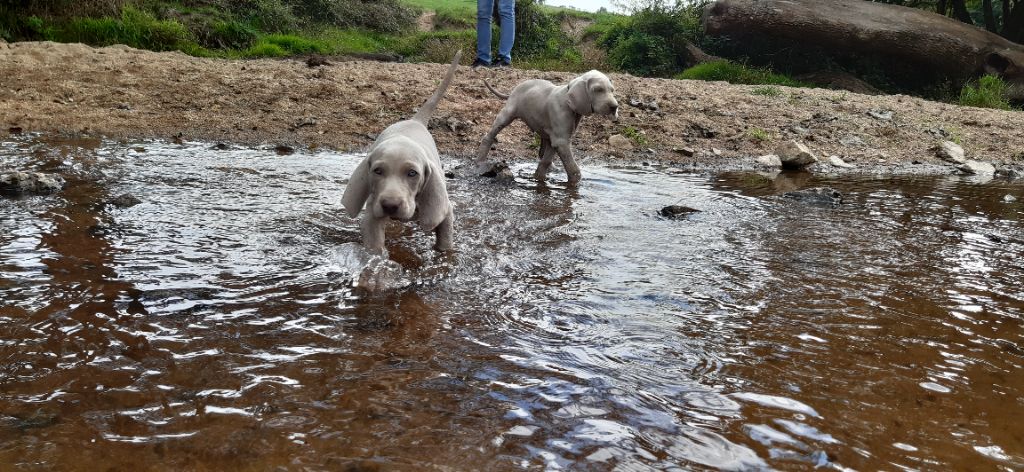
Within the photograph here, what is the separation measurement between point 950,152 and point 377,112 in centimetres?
794

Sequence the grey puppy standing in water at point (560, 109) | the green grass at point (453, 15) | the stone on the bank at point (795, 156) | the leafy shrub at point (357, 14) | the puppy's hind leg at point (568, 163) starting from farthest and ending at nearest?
1. the green grass at point (453, 15)
2. the leafy shrub at point (357, 14)
3. the stone on the bank at point (795, 156)
4. the puppy's hind leg at point (568, 163)
5. the grey puppy standing in water at point (560, 109)

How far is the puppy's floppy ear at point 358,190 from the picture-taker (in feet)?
15.7

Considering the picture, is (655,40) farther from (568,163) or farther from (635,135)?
(568,163)

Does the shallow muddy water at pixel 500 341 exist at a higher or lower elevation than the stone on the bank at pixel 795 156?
lower

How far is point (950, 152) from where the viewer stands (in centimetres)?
1069

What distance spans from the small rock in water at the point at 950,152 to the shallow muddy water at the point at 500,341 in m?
4.81

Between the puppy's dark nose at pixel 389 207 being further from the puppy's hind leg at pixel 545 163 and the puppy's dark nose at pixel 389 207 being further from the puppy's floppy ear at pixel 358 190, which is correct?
the puppy's hind leg at pixel 545 163

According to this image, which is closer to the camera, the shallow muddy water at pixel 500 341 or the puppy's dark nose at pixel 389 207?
the shallow muddy water at pixel 500 341

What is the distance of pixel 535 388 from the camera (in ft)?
9.71

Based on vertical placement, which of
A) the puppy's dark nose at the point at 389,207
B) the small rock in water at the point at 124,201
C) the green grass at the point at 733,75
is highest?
the green grass at the point at 733,75

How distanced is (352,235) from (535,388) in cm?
291

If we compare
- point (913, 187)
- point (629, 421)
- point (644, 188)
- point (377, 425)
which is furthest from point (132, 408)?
point (913, 187)

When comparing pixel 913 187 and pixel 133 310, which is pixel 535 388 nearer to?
pixel 133 310

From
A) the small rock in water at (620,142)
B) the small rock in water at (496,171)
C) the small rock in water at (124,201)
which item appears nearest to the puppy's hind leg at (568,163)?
the small rock in water at (496,171)
